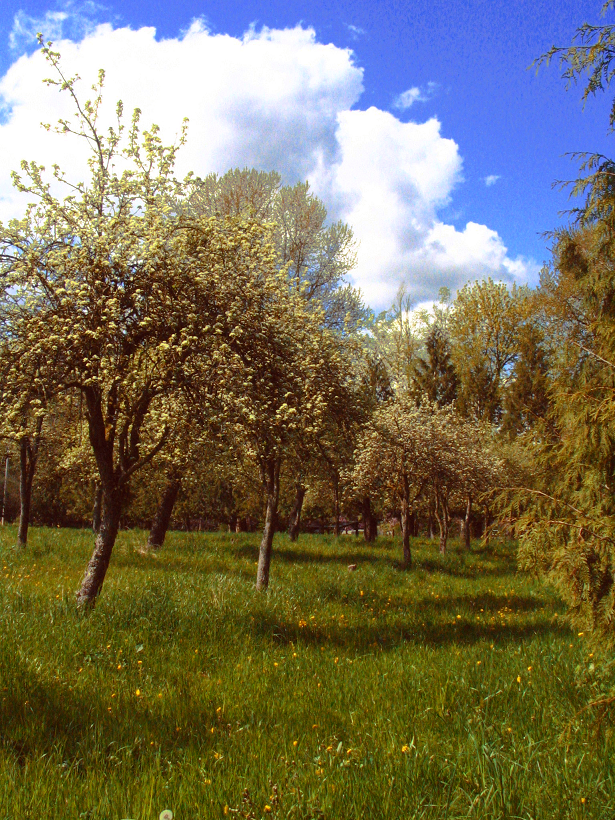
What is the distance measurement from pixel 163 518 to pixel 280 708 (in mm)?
12156

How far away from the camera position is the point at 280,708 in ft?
18.5

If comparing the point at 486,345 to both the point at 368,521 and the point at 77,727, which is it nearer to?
the point at 368,521

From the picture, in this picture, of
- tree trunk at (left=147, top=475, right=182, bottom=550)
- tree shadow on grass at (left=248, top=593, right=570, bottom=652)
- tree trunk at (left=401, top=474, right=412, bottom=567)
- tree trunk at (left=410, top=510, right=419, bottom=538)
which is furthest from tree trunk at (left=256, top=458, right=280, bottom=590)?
tree trunk at (left=410, top=510, right=419, bottom=538)

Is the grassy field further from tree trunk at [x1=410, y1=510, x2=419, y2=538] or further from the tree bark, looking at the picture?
tree trunk at [x1=410, y1=510, x2=419, y2=538]

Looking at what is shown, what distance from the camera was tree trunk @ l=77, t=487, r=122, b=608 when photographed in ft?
28.0

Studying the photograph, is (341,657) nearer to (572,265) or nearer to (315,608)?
(315,608)

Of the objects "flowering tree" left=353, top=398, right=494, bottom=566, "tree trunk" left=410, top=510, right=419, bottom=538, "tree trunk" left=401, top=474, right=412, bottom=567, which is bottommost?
"tree trunk" left=410, top=510, right=419, bottom=538

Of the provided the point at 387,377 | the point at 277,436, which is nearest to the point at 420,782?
the point at 277,436

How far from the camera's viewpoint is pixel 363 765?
4.17m

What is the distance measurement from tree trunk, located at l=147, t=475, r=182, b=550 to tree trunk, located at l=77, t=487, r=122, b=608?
7.34 meters

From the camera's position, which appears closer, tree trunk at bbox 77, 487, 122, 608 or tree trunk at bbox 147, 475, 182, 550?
tree trunk at bbox 77, 487, 122, 608

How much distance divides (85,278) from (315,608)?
6680 mm

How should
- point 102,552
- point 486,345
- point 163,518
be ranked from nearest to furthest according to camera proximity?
1. point 102,552
2. point 163,518
3. point 486,345

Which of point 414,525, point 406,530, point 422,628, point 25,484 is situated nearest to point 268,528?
point 422,628
